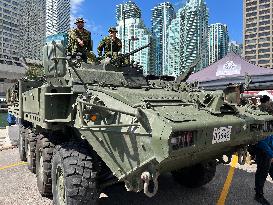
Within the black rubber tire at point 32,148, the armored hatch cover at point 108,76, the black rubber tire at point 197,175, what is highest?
the armored hatch cover at point 108,76

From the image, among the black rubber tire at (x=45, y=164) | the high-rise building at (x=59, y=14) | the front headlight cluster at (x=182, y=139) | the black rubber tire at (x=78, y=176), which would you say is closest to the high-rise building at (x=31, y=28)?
the high-rise building at (x=59, y=14)

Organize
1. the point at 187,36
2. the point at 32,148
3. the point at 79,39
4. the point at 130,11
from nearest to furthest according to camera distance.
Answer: the point at 32,148 < the point at 79,39 < the point at 187,36 < the point at 130,11

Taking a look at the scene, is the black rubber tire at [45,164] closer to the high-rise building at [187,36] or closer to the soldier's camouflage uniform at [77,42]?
the soldier's camouflage uniform at [77,42]

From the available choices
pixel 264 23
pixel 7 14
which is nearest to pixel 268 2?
pixel 264 23

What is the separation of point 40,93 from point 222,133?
8.12ft

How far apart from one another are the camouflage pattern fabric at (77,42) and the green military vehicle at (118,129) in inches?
53.8

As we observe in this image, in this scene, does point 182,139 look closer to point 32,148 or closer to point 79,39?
point 32,148

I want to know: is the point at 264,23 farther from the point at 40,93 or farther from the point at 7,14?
the point at 40,93

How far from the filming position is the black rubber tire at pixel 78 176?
4145mm

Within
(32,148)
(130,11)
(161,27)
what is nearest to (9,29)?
(161,27)

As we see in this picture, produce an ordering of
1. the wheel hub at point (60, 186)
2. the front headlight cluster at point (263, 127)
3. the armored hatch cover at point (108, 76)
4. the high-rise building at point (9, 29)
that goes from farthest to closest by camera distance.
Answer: the high-rise building at point (9, 29) < the armored hatch cover at point (108, 76) < the front headlight cluster at point (263, 127) < the wheel hub at point (60, 186)

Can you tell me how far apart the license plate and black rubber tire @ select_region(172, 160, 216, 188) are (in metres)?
1.54

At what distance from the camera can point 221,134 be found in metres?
4.23

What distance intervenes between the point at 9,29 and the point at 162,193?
116 meters
